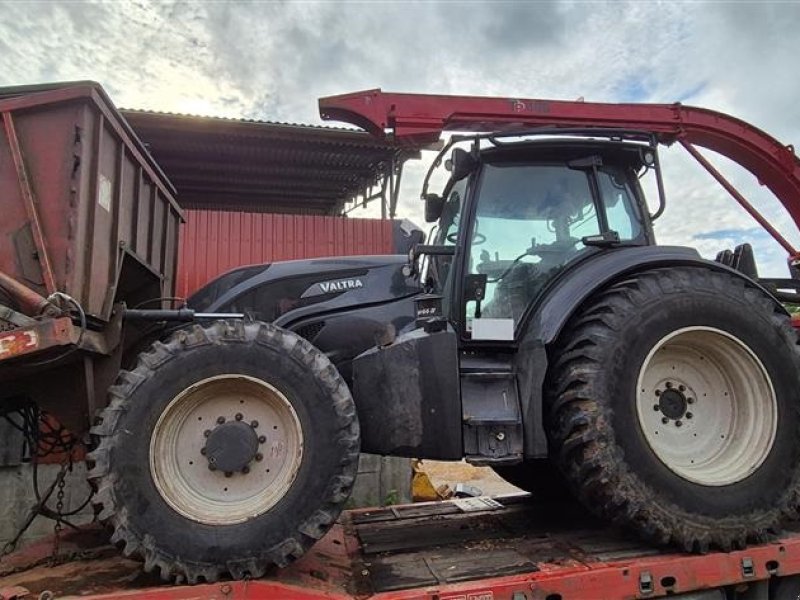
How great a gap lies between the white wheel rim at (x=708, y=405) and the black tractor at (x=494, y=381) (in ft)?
0.04

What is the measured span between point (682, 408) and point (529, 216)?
61.5 inches

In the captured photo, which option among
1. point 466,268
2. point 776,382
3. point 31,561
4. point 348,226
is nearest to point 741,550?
point 776,382

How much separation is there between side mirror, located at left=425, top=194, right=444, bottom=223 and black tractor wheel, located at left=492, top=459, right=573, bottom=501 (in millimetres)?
2063

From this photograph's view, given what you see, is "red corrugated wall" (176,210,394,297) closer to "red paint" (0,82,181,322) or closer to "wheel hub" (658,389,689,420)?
"red paint" (0,82,181,322)

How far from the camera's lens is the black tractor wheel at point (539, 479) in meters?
4.86

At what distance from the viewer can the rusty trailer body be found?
9.41ft

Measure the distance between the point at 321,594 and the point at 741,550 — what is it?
235 cm

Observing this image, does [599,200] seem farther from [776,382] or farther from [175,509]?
[175,509]

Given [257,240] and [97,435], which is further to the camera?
[257,240]

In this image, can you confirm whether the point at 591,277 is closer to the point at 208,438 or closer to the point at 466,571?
the point at 466,571

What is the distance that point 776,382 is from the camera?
359cm

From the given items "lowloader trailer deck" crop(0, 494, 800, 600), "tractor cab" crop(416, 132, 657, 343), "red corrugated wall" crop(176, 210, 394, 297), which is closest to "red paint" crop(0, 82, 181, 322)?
"lowloader trailer deck" crop(0, 494, 800, 600)

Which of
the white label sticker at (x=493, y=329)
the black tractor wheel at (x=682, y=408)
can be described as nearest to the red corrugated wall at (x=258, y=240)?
the white label sticker at (x=493, y=329)

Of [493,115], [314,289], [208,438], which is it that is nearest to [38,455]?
[208,438]
